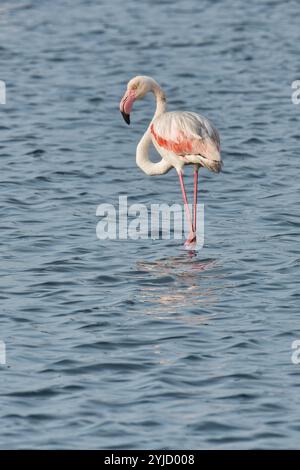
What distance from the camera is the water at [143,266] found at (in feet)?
31.5

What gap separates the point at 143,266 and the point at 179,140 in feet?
5.30

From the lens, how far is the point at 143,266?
1349 cm

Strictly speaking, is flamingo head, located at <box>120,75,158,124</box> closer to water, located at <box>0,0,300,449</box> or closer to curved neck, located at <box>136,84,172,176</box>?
curved neck, located at <box>136,84,172,176</box>

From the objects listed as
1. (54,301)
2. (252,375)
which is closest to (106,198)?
(54,301)

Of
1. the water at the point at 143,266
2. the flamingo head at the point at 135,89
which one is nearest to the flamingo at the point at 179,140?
the flamingo head at the point at 135,89

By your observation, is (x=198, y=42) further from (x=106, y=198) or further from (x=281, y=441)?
(x=281, y=441)

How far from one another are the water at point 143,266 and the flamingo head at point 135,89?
1315mm

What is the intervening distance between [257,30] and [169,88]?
19.0 ft

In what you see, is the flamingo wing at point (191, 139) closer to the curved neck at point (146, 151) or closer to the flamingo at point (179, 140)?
the flamingo at point (179, 140)

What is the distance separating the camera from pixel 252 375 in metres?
10.3

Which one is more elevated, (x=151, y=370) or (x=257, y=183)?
(x=257, y=183)

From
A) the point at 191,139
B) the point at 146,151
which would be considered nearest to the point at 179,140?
the point at 191,139

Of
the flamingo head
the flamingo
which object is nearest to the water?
the flamingo

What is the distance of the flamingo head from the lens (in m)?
15.1
